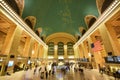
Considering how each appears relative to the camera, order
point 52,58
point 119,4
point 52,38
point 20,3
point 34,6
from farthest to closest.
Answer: point 52,38
point 52,58
point 34,6
point 20,3
point 119,4

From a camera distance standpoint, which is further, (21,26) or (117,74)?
(21,26)

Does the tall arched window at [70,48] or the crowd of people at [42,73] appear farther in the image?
the tall arched window at [70,48]

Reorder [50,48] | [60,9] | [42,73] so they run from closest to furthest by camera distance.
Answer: [42,73], [60,9], [50,48]

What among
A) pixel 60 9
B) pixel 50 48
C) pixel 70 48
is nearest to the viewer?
pixel 60 9

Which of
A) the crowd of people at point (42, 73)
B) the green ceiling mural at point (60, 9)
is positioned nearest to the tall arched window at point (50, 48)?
the green ceiling mural at point (60, 9)

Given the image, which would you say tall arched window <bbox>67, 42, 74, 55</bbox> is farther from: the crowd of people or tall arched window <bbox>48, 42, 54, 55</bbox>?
the crowd of people

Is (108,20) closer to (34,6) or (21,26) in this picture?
(34,6)

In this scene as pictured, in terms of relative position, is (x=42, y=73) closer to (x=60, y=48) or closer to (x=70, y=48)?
(x=60, y=48)

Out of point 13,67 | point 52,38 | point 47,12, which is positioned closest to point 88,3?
point 47,12

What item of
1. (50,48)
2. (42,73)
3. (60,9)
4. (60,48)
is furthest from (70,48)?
(42,73)

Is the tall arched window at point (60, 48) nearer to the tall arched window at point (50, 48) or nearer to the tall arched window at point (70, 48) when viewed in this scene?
the tall arched window at point (70, 48)

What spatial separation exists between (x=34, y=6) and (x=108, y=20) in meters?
11.3

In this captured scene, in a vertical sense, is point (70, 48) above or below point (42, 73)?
above

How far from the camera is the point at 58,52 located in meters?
31.0
